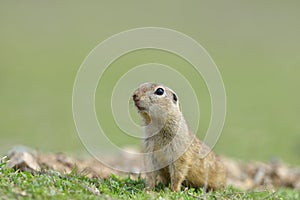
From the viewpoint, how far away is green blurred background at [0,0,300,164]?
56.3 feet

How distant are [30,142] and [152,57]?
1722cm

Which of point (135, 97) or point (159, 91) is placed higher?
point (159, 91)

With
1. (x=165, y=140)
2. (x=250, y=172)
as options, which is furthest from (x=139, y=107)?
(x=250, y=172)

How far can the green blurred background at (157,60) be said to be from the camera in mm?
17172

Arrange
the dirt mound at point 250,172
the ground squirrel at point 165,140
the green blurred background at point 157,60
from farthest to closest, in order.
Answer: the green blurred background at point 157,60, the dirt mound at point 250,172, the ground squirrel at point 165,140

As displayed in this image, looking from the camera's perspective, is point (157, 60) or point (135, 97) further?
point (157, 60)

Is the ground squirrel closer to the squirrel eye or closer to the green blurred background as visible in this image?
the squirrel eye

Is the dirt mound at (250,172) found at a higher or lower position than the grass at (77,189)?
higher

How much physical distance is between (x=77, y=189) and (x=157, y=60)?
985 inches

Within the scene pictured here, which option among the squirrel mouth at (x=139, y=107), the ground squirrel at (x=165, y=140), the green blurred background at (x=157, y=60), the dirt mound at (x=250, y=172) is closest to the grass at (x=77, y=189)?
the ground squirrel at (x=165, y=140)

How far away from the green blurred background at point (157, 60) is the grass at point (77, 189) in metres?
6.99

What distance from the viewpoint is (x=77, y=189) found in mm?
5508

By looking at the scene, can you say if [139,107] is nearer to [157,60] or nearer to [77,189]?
[77,189]

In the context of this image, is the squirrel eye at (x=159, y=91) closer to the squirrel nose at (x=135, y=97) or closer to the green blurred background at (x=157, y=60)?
the squirrel nose at (x=135, y=97)
